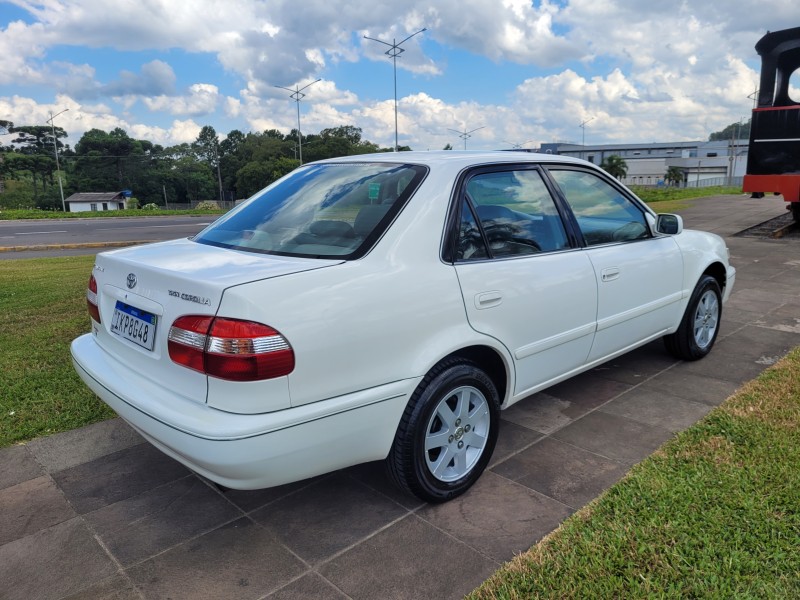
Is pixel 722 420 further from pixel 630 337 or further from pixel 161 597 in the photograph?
pixel 161 597

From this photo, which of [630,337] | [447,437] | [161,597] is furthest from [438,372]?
[630,337]

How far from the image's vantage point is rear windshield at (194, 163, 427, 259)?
2.72m

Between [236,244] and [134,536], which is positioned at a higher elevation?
[236,244]

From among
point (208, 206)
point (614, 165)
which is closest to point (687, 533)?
point (208, 206)

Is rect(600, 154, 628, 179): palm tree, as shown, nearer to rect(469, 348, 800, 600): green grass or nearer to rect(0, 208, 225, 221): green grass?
rect(0, 208, 225, 221): green grass

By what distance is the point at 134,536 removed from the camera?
2.67 m

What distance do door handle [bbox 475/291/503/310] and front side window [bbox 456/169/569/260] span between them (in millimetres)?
196

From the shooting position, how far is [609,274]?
3.63m

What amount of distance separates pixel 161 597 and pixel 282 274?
1327 millimetres

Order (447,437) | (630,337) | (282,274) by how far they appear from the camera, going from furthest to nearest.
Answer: (630,337) < (447,437) < (282,274)

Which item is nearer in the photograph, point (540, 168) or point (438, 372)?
point (438, 372)

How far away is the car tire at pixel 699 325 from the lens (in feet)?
15.1

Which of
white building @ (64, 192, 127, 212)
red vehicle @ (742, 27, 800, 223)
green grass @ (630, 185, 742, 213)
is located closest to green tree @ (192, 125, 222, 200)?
white building @ (64, 192, 127, 212)

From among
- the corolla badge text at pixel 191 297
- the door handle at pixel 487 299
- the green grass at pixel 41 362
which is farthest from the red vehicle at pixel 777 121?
the corolla badge text at pixel 191 297
